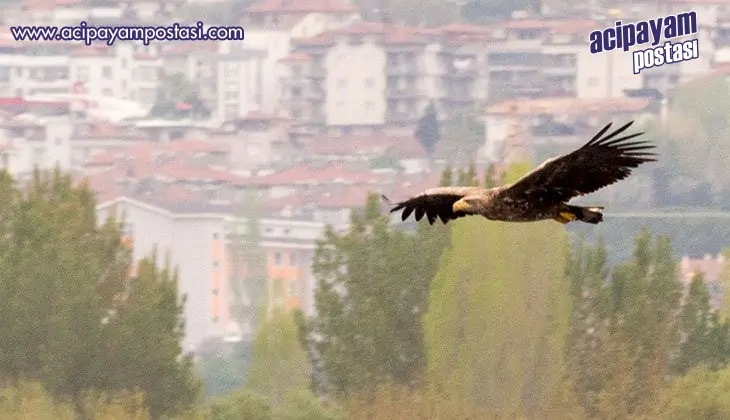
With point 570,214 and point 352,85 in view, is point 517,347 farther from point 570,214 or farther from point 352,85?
point 352,85

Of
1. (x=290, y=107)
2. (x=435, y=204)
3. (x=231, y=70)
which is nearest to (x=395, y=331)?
(x=435, y=204)

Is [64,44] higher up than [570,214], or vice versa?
[64,44]

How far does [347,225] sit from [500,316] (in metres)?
19.3

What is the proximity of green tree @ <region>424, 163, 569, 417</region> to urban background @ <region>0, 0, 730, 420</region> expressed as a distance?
45 mm

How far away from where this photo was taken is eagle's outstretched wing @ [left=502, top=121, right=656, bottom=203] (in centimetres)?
838

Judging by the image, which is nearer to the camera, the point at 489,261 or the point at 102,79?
the point at 489,261

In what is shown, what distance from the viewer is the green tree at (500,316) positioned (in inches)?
1155

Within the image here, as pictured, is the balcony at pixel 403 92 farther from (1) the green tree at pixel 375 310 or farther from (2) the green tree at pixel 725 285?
(1) the green tree at pixel 375 310

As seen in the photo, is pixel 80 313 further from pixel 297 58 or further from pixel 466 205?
pixel 297 58

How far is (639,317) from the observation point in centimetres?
3088

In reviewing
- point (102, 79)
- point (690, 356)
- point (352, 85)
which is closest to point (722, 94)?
point (352, 85)

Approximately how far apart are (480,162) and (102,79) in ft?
41.7

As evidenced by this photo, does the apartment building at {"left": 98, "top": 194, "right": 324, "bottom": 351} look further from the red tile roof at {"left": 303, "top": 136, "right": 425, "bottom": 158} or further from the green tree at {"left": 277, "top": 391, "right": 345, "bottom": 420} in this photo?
the green tree at {"left": 277, "top": 391, "right": 345, "bottom": 420}

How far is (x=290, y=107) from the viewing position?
2336 inches
